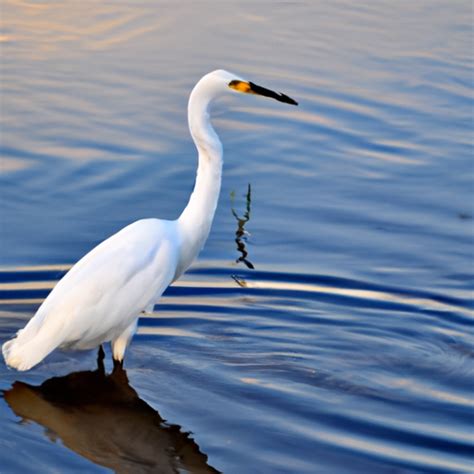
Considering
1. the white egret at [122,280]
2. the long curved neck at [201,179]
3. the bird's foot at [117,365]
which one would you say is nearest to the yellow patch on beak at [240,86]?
the white egret at [122,280]

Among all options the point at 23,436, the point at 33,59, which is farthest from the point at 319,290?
the point at 33,59

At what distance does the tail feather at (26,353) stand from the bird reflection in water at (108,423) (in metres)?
0.19

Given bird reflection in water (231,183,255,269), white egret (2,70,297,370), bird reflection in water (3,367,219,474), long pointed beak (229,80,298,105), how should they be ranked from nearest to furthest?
bird reflection in water (3,367,219,474), white egret (2,70,297,370), long pointed beak (229,80,298,105), bird reflection in water (231,183,255,269)

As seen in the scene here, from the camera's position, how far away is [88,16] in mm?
13750

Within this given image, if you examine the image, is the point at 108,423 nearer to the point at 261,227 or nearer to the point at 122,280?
the point at 122,280

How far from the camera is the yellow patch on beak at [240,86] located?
22.0ft

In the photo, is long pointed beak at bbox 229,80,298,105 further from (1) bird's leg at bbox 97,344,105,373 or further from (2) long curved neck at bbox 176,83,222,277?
(1) bird's leg at bbox 97,344,105,373

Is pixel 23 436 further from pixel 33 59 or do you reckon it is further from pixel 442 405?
pixel 33 59

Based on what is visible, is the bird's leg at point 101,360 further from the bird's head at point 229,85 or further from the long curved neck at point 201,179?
the bird's head at point 229,85

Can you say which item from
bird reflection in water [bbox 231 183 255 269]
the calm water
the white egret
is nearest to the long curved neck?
the white egret

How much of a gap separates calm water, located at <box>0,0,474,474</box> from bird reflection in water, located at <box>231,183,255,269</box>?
0.02 metres

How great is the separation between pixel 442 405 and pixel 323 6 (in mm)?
8972

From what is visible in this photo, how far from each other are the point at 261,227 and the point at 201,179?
6.48ft

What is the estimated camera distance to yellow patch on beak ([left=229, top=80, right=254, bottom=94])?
6.69 meters
